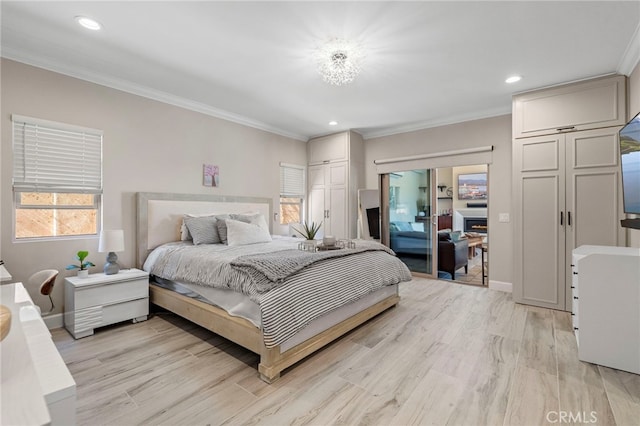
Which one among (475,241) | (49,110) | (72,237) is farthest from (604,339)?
(49,110)

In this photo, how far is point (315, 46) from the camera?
2596 mm

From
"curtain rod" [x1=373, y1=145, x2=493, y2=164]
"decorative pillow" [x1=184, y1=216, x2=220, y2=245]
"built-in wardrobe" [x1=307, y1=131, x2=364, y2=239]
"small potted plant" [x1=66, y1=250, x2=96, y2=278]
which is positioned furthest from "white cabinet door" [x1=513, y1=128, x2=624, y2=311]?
"small potted plant" [x1=66, y1=250, x2=96, y2=278]

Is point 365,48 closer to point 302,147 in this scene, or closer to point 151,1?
point 151,1

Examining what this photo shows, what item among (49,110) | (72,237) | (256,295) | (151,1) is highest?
(151,1)

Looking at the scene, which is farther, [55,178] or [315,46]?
[55,178]

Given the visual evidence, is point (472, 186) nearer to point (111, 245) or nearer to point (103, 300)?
point (111, 245)

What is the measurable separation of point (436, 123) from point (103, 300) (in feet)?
16.3

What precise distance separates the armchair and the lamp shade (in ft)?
14.8

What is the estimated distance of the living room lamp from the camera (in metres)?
2.83

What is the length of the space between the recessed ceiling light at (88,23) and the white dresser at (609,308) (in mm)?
4206

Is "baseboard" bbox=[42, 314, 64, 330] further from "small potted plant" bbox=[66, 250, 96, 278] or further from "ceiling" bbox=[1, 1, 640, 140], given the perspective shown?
"ceiling" bbox=[1, 1, 640, 140]

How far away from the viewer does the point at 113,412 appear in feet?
5.54

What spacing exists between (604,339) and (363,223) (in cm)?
350

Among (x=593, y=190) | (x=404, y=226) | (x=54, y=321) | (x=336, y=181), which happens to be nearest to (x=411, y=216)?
(x=404, y=226)
